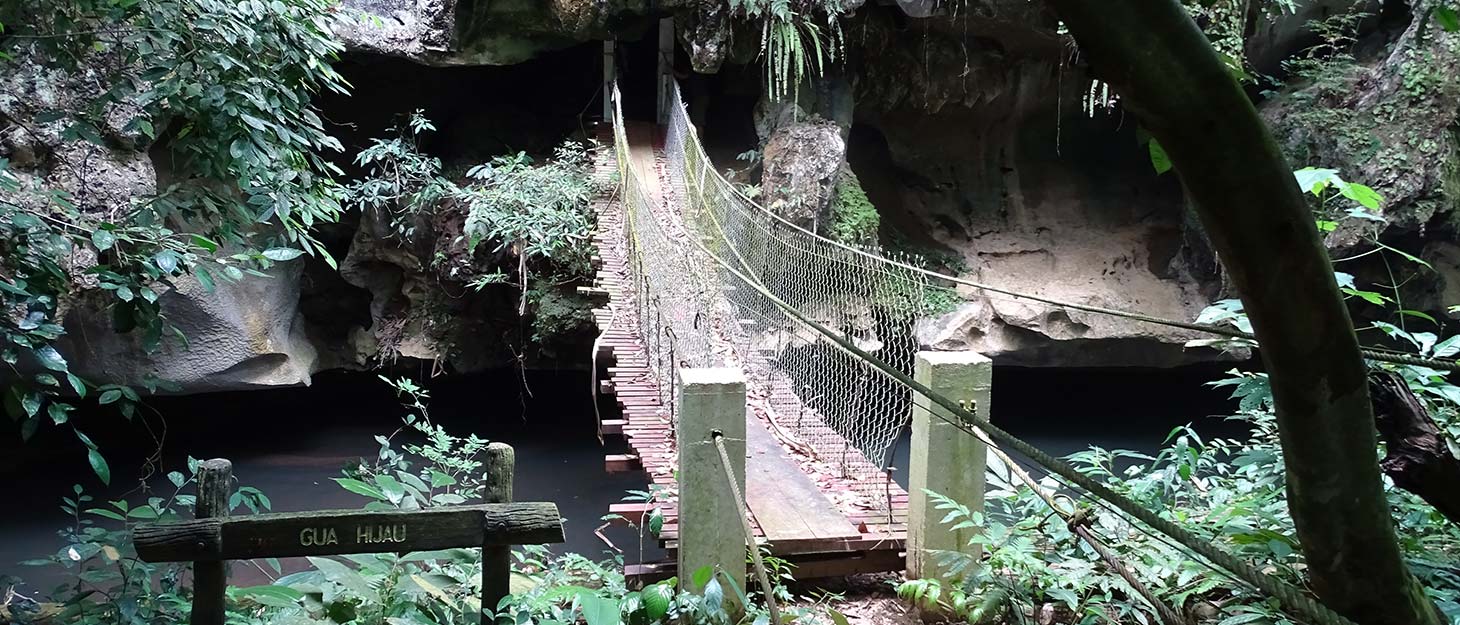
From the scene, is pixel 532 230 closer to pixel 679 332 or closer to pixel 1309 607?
pixel 679 332

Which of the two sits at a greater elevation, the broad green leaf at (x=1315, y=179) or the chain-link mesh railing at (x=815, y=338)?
the broad green leaf at (x=1315, y=179)

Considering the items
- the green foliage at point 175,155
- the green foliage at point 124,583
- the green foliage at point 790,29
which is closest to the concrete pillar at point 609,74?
the green foliage at point 790,29

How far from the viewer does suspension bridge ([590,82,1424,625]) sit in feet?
6.27

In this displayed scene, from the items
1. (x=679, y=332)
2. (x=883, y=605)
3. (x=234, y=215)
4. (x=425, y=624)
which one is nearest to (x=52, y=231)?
(x=234, y=215)

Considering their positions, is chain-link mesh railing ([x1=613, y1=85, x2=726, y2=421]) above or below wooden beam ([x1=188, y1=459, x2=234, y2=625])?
above

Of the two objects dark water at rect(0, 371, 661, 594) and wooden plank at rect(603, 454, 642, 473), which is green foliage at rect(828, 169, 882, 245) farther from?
wooden plank at rect(603, 454, 642, 473)

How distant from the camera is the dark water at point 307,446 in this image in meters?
5.58

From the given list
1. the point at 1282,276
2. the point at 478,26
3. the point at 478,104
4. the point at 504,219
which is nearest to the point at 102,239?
the point at 1282,276

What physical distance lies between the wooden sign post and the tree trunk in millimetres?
1493

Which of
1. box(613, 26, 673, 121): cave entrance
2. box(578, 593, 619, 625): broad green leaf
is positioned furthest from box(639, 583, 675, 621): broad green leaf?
box(613, 26, 673, 121): cave entrance

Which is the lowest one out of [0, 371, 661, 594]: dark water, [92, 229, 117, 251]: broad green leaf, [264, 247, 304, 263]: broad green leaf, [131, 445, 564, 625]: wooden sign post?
[0, 371, 661, 594]: dark water

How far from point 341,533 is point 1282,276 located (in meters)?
1.64

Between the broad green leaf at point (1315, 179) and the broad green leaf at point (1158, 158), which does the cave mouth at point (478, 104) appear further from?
the broad green leaf at point (1158, 158)

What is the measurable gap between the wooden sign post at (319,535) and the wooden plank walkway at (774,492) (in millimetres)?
584
